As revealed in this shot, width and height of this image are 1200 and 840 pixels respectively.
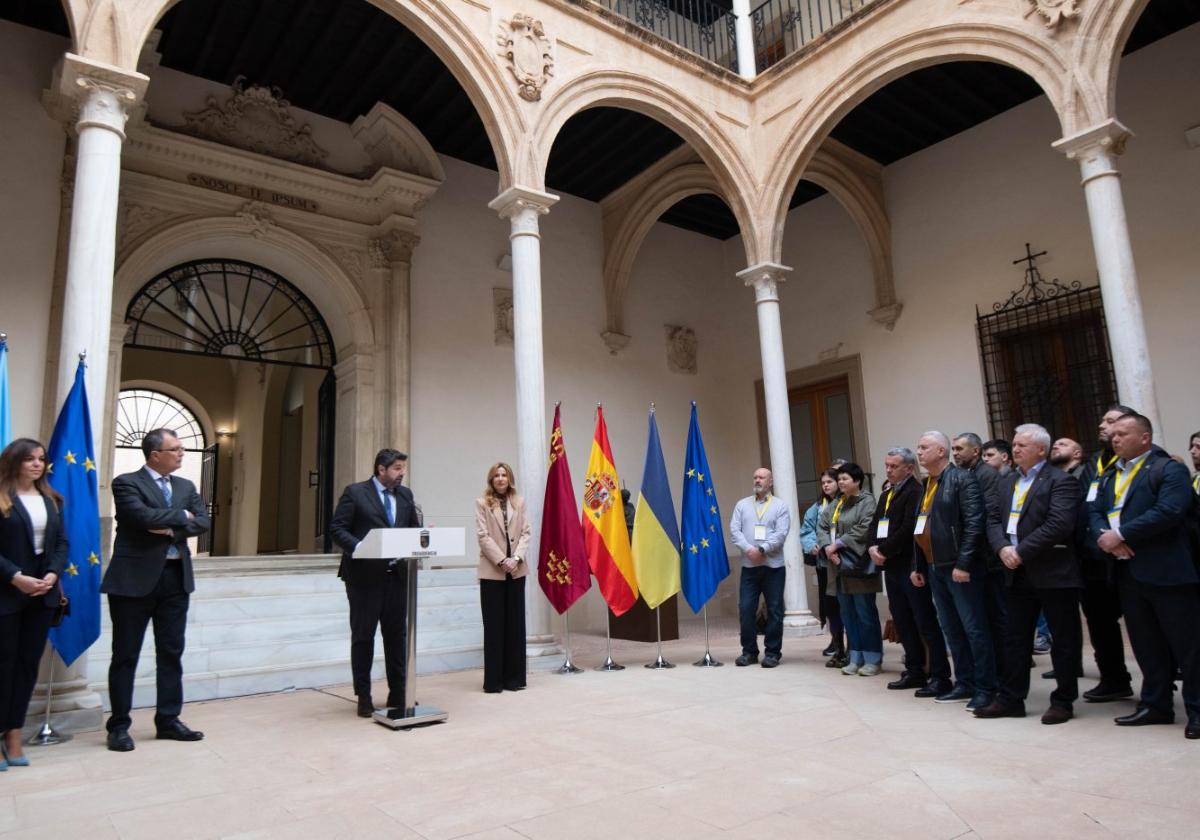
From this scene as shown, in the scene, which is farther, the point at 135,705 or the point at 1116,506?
the point at 135,705

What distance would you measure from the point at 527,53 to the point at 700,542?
14.7 feet

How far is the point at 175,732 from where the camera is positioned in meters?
4.03

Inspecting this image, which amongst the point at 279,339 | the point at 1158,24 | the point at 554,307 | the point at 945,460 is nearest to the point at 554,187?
the point at 554,307

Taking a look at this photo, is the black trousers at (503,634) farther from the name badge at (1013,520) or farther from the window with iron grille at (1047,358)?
the window with iron grille at (1047,358)

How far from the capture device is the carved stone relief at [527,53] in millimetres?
7258

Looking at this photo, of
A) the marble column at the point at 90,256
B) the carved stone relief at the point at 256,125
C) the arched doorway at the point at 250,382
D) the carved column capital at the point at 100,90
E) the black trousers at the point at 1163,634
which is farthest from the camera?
the arched doorway at the point at 250,382

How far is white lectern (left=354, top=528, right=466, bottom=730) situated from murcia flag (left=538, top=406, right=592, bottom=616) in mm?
1754

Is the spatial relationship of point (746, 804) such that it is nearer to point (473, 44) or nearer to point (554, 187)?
point (473, 44)

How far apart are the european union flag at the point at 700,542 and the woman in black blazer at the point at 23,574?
426cm

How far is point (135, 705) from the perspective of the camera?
16.6 ft

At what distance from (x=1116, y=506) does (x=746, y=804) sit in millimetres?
2313

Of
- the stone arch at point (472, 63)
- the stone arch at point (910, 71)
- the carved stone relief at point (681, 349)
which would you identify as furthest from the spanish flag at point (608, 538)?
the carved stone relief at point (681, 349)

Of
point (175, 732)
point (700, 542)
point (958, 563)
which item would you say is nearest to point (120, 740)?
point (175, 732)

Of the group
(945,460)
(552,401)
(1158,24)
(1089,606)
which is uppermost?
(1158,24)
